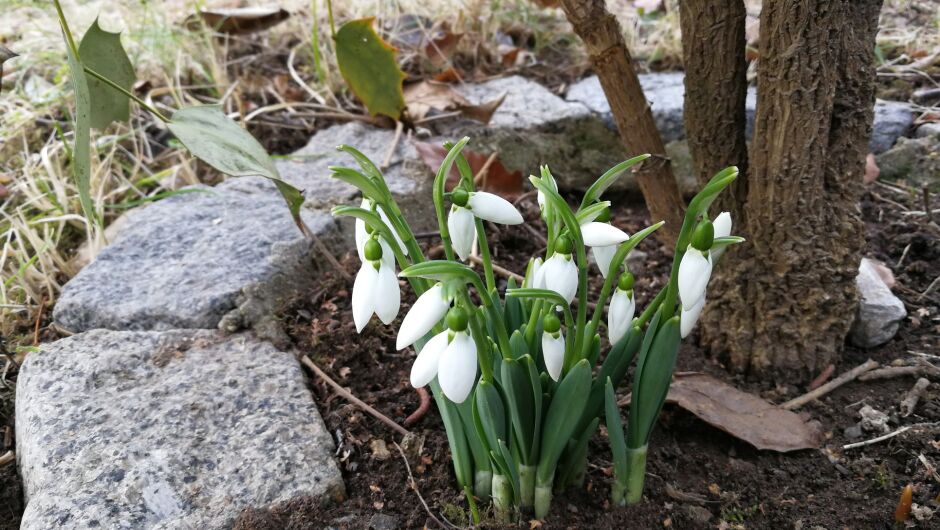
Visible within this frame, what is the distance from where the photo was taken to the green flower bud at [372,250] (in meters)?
0.91

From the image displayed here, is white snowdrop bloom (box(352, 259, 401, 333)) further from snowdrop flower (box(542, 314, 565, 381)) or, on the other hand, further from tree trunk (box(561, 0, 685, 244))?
tree trunk (box(561, 0, 685, 244))

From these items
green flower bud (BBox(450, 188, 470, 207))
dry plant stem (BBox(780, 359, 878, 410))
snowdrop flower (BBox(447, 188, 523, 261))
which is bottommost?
dry plant stem (BBox(780, 359, 878, 410))

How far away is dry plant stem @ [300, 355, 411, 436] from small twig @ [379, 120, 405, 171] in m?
0.72

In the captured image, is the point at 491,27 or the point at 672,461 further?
the point at 491,27

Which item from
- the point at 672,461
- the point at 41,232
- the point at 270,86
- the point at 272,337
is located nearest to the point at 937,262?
the point at 672,461

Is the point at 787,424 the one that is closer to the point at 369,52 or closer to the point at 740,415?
the point at 740,415

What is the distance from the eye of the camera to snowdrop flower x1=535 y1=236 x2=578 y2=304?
949 mm

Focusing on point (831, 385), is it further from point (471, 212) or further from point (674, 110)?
point (674, 110)

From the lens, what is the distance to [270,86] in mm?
2725

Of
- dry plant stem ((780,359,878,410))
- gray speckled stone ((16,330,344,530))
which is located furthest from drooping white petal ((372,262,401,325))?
dry plant stem ((780,359,878,410))

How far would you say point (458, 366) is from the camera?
2.92 ft

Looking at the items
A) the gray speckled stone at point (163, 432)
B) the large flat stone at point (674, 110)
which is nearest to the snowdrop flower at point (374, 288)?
the gray speckled stone at point (163, 432)

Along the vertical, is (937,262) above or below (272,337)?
below

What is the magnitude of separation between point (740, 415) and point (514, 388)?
23.2 inches
